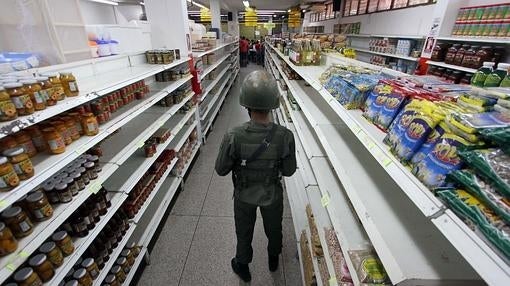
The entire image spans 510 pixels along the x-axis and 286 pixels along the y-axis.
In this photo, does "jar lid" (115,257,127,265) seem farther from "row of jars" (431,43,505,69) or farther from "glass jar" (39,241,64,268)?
"row of jars" (431,43,505,69)

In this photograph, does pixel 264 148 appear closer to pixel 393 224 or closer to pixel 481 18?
pixel 393 224

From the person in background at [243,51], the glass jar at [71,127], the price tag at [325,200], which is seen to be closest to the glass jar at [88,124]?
the glass jar at [71,127]

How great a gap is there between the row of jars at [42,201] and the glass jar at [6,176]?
0.18m

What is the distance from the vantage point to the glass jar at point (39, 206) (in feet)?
3.92

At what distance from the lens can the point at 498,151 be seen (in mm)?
688

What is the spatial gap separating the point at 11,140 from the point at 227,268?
1.79m

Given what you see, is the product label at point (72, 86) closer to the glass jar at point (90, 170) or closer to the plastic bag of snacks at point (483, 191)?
the glass jar at point (90, 170)

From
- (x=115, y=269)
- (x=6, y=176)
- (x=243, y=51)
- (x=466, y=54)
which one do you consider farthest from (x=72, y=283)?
(x=243, y=51)

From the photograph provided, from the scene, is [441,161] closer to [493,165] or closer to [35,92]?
[493,165]

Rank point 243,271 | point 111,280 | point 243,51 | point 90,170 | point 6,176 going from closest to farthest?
point 6,176 < point 90,170 < point 111,280 < point 243,271 < point 243,51

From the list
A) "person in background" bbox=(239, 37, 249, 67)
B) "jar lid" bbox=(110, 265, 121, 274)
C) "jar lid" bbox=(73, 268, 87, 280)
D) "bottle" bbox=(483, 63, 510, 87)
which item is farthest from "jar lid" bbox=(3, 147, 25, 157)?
"person in background" bbox=(239, 37, 249, 67)

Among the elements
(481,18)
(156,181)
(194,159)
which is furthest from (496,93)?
(481,18)

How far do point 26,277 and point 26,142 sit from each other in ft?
2.08

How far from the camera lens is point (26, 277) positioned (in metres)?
1.15
